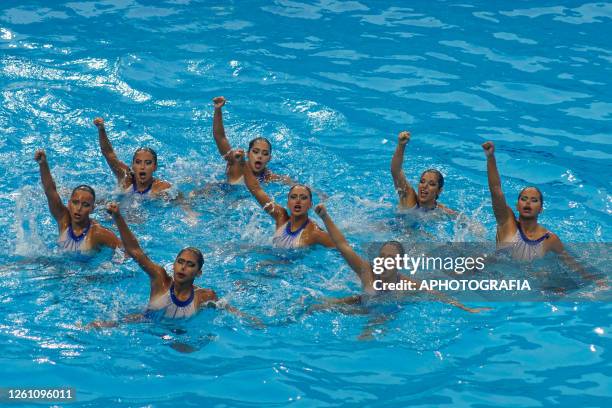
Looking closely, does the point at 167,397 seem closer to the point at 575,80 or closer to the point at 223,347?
the point at 223,347

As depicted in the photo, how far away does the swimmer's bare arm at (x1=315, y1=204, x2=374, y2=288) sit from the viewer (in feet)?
27.8

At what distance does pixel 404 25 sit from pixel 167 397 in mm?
9062

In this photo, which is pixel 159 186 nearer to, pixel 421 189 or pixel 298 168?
pixel 298 168

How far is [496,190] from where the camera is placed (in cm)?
923

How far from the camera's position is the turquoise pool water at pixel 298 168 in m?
7.71

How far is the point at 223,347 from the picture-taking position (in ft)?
26.6

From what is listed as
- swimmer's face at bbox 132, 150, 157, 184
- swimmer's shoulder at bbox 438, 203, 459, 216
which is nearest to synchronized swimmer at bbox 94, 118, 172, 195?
swimmer's face at bbox 132, 150, 157, 184

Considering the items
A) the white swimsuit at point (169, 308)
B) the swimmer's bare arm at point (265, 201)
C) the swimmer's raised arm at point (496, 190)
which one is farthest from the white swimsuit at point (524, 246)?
the white swimsuit at point (169, 308)

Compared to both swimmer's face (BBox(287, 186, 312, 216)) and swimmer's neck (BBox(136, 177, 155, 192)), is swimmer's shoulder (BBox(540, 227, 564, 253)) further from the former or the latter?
swimmer's neck (BBox(136, 177, 155, 192))

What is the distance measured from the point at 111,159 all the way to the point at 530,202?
4843 millimetres

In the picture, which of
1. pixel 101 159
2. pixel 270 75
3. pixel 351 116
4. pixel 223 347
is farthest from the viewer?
pixel 270 75

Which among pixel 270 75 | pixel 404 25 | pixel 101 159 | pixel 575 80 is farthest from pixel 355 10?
pixel 101 159

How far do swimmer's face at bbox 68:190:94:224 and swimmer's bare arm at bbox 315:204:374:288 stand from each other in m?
2.66

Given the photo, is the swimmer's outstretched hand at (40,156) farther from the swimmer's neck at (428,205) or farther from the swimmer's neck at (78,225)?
the swimmer's neck at (428,205)
